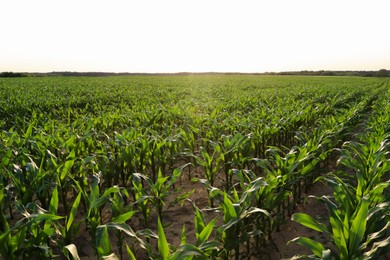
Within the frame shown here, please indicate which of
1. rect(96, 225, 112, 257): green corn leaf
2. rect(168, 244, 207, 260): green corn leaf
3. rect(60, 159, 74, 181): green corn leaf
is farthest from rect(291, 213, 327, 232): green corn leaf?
rect(60, 159, 74, 181): green corn leaf

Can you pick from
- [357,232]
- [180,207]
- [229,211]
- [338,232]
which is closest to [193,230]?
[180,207]

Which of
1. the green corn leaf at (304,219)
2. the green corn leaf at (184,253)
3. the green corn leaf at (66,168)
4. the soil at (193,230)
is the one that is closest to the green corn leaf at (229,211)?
the green corn leaf at (304,219)

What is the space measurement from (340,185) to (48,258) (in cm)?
229

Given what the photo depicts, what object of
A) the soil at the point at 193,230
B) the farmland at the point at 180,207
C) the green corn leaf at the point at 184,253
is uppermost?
the green corn leaf at the point at 184,253

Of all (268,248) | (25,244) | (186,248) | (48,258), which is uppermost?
(186,248)

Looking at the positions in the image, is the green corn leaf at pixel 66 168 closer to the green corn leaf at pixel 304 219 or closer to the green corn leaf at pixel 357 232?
the green corn leaf at pixel 304 219

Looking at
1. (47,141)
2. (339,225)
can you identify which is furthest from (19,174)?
(339,225)

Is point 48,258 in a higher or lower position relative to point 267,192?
lower

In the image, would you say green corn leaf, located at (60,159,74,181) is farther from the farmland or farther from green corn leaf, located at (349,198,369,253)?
green corn leaf, located at (349,198,369,253)

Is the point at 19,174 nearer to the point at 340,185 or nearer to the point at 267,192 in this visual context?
the point at 267,192

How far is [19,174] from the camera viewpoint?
9.61 ft

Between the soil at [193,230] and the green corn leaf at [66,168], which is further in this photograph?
the green corn leaf at [66,168]

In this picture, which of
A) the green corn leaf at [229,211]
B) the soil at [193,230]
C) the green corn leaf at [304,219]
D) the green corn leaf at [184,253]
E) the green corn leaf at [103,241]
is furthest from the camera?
the soil at [193,230]

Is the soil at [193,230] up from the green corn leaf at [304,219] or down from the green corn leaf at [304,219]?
down
